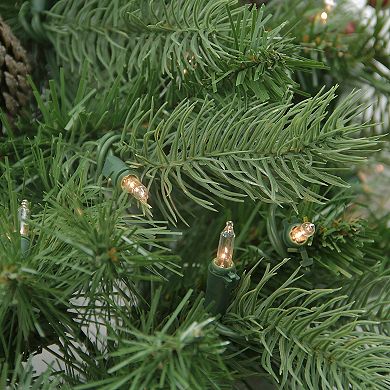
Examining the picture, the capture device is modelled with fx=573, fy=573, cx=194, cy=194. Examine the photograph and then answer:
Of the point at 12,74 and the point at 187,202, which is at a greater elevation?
the point at 12,74

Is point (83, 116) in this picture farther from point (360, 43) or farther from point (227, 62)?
point (360, 43)

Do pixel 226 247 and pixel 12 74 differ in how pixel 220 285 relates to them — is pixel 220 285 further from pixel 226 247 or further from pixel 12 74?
pixel 12 74

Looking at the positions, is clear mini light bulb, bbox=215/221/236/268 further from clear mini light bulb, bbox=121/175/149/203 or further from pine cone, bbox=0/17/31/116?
pine cone, bbox=0/17/31/116

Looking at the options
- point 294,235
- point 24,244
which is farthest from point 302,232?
point 24,244

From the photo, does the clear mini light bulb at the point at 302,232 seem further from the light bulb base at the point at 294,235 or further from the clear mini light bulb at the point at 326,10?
the clear mini light bulb at the point at 326,10

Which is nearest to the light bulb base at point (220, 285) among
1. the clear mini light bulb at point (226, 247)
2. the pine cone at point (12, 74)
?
the clear mini light bulb at point (226, 247)

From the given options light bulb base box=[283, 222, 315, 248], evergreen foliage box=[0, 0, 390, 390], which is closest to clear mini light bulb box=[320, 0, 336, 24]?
evergreen foliage box=[0, 0, 390, 390]
